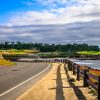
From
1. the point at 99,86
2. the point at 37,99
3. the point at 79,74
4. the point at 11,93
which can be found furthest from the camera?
the point at 79,74

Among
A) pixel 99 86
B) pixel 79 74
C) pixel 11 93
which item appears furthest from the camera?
pixel 79 74

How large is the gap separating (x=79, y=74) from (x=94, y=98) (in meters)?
11.5

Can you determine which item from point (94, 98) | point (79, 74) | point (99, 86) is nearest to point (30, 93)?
point (94, 98)

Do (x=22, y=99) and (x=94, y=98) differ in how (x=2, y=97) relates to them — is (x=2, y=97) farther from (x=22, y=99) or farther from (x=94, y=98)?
(x=94, y=98)

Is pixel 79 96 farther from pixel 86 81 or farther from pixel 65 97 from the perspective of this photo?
pixel 86 81

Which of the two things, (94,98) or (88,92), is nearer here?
(94,98)

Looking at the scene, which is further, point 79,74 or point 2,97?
point 79,74

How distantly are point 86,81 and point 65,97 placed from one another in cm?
506

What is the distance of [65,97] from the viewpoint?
712 inches

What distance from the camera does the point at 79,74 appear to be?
95.7 ft

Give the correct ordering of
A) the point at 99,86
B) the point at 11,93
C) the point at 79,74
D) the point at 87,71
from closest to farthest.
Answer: the point at 99,86 < the point at 11,93 < the point at 87,71 < the point at 79,74

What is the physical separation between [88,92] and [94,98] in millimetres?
2266

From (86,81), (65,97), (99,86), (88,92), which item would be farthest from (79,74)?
(99,86)

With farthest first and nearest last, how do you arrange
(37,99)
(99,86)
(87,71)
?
(87,71) → (37,99) → (99,86)
